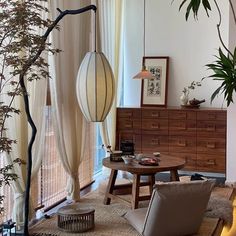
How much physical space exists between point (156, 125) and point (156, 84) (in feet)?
Answer: 2.51

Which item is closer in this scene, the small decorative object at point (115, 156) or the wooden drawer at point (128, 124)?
the small decorative object at point (115, 156)

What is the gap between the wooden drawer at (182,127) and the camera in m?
6.45

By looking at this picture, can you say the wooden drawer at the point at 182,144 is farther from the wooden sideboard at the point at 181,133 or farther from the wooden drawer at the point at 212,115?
the wooden drawer at the point at 212,115

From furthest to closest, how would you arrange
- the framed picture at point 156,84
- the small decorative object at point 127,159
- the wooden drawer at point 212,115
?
the framed picture at point 156,84 < the wooden drawer at point 212,115 < the small decorative object at point 127,159

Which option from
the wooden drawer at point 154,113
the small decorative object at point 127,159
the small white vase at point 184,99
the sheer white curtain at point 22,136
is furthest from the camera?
the small white vase at point 184,99

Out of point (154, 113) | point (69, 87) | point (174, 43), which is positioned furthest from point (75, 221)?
point (174, 43)

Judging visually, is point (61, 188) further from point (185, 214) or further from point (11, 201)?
point (185, 214)

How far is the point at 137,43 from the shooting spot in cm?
727

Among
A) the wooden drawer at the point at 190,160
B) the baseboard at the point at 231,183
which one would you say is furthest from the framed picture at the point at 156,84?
the baseboard at the point at 231,183

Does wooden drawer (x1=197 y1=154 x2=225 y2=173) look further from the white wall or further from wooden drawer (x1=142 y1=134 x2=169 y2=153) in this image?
the white wall

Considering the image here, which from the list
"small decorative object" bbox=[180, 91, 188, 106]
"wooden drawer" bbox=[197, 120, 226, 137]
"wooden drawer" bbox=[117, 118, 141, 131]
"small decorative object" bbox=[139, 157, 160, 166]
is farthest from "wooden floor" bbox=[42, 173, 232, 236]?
"small decorative object" bbox=[180, 91, 188, 106]

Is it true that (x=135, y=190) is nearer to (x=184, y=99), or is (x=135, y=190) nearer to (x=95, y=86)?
(x=95, y=86)

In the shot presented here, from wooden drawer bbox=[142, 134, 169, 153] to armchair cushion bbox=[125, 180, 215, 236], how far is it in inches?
111

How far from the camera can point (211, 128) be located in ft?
20.7
